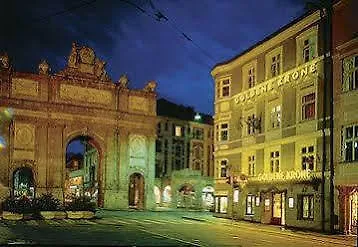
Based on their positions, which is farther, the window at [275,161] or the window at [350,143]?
the window at [275,161]

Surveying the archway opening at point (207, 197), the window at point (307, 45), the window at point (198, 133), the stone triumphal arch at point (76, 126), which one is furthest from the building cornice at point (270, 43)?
the window at point (198, 133)

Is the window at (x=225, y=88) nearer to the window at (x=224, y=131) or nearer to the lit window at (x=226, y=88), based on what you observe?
the lit window at (x=226, y=88)

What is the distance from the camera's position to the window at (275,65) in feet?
128

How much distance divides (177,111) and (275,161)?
6061cm

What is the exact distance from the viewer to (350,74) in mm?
29766

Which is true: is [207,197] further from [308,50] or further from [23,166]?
[308,50]

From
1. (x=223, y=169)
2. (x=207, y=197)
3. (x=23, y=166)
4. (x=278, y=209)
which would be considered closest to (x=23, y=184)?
(x=23, y=166)

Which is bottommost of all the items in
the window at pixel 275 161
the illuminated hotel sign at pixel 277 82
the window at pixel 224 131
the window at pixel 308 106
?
the window at pixel 275 161

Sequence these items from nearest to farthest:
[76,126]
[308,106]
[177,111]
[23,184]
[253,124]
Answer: [308,106] → [253,124] → [76,126] → [23,184] → [177,111]

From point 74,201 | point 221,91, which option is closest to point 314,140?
point 221,91

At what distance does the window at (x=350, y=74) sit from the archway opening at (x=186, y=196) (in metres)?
51.3

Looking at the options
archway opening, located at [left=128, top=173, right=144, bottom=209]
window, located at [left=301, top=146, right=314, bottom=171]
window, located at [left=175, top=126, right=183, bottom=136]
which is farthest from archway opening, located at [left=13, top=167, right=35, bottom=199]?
window, located at [left=175, top=126, right=183, bottom=136]

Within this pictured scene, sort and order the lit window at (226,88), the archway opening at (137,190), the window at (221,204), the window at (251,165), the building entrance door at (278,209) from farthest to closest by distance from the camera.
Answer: the archway opening at (137,190)
the lit window at (226,88)
the window at (221,204)
the window at (251,165)
the building entrance door at (278,209)

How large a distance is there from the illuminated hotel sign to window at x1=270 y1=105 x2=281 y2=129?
4.88 ft
